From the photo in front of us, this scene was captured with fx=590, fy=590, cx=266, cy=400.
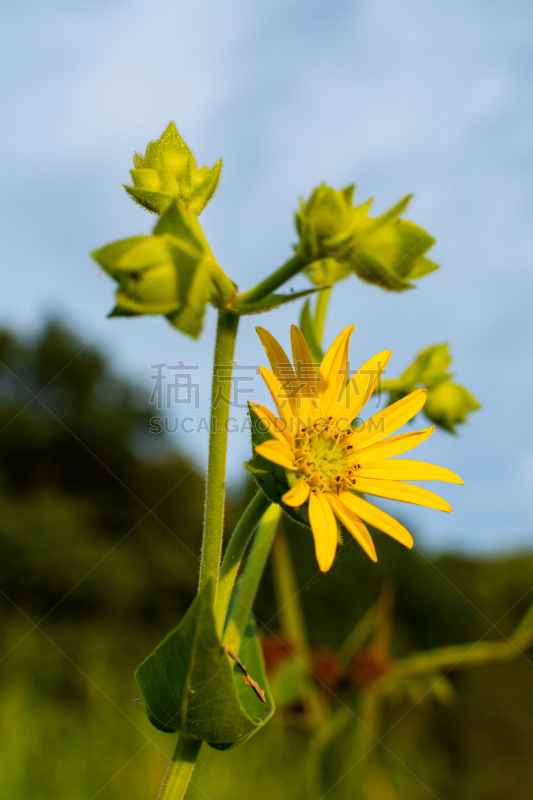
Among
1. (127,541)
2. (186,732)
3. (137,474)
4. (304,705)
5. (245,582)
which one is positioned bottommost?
(127,541)

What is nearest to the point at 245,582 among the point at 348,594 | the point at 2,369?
the point at 348,594

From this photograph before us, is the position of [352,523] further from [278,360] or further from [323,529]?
[278,360]

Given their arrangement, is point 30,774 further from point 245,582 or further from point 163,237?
point 163,237

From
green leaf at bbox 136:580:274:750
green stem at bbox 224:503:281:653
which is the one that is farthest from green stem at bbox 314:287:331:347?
green leaf at bbox 136:580:274:750

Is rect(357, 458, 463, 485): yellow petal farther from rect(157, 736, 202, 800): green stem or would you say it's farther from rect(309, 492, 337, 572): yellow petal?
rect(157, 736, 202, 800): green stem

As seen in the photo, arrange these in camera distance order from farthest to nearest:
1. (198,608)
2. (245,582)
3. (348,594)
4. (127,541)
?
(127,541) → (348,594) → (245,582) → (198,608)

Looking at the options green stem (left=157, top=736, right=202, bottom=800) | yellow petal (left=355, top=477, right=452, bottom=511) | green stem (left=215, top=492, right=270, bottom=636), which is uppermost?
yellow petal (left=355, top=477, right=452, bottom=511)

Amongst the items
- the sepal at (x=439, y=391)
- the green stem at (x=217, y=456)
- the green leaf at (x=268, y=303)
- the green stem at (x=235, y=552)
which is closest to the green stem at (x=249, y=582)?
the green stem at (x=235, y=552)

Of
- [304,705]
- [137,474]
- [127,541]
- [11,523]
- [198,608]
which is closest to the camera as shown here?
[198,608]
